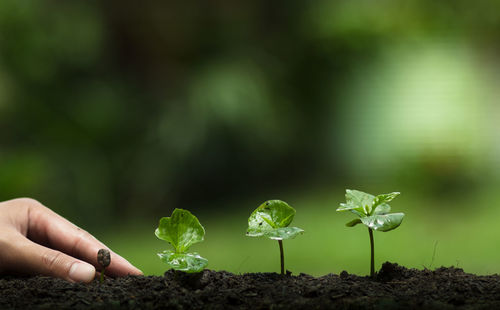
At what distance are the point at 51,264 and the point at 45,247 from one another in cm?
6

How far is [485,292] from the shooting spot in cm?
77

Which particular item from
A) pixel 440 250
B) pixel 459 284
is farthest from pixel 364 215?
pixel 440 250

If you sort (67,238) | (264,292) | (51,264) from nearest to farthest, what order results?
1. (264,292)
2. (51,264)
3. (67,238)

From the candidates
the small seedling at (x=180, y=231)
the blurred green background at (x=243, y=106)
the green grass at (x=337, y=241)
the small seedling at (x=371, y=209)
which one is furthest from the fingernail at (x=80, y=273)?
the blurred green background at (x=243, y=106)

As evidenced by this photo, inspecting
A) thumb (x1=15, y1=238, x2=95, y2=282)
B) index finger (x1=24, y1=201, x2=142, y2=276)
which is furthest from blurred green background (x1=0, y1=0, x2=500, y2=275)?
thumb (x1=15, y1=238, x2=95, y2=282)

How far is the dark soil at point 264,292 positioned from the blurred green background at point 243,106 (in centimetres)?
207

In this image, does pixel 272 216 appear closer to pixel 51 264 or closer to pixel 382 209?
pixel 382 209

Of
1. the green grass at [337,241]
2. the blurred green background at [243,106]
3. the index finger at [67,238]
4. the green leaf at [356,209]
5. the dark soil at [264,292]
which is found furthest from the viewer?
the blurred green background at [243,106]

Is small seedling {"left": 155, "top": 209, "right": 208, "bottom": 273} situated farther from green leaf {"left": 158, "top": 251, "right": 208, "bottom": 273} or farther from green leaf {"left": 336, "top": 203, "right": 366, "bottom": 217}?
green leaf {"left": 336, "top": 203, "right": 366, "bottom": 217}

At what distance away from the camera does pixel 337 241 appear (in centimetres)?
262

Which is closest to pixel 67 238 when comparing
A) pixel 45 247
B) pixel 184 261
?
pixel 45 247

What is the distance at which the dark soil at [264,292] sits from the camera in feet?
2.32

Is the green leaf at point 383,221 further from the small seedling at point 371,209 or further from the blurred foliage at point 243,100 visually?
the blurred foliage at point 243,100

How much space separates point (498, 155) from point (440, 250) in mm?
1309
